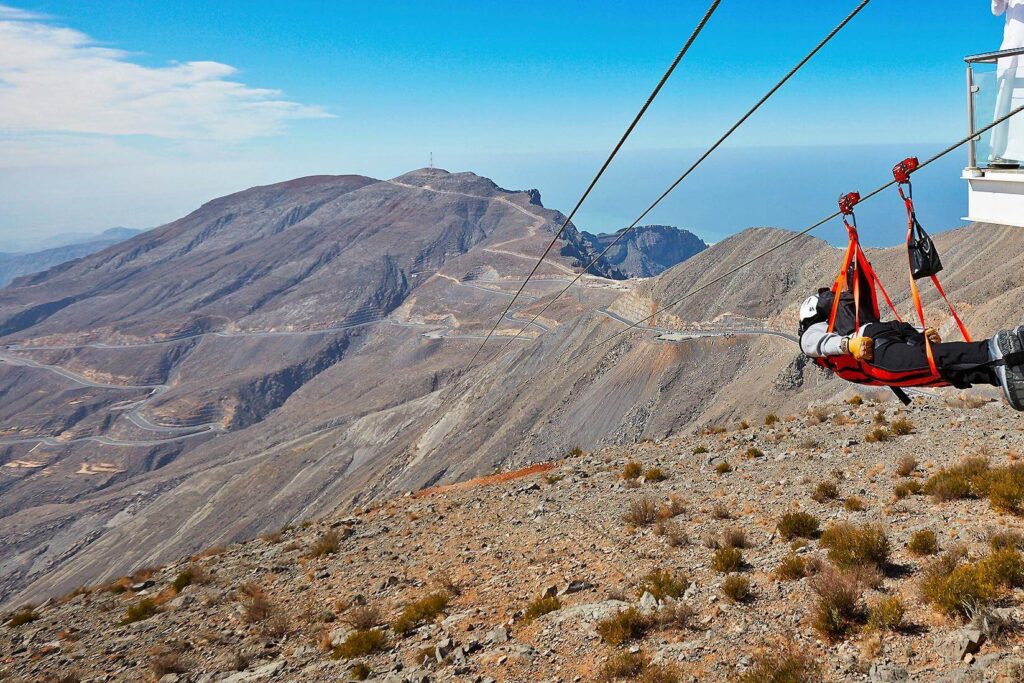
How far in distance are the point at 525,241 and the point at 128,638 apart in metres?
185

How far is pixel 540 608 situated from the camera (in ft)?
34.0

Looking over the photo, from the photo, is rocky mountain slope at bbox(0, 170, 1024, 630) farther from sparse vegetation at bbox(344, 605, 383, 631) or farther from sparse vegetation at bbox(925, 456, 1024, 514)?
sparse vegetation at bbox(344, 605, 383, 631)

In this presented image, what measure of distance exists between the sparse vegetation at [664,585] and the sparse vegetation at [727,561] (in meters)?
0.57

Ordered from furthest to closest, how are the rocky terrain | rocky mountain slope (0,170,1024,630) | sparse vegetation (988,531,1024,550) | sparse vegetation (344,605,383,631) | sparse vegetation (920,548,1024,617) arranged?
rocky mountain slope (0,170,1024,630), sparse vegetation (344,605,383,631), sparse vegetation (988,531,1024,550), the rocky terrain, sparse vegetation (920,548,1024,617)

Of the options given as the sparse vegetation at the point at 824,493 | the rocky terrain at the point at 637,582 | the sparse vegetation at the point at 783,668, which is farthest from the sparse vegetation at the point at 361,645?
the sparse vegetation at the point at 824,493

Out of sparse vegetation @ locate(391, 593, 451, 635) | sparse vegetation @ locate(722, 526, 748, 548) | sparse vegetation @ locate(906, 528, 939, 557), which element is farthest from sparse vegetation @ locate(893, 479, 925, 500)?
sparse vegetation @ locate(391, 593, 451, 635)

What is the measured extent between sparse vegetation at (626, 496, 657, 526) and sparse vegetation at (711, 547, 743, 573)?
122 inches

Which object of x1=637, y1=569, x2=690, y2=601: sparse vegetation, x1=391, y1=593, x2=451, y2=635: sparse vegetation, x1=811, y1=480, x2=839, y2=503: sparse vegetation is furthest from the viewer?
x1=811, y1=480, x2=839, y2=503: sparse vegetation

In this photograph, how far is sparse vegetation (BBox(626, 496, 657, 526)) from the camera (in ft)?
44.8

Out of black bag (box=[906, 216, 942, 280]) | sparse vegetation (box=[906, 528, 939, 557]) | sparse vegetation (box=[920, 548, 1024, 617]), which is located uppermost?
black bag (box=[906, 216, 942, 280])

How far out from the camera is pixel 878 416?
1811 centimetres

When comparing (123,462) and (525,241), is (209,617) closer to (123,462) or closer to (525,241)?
(123,462)

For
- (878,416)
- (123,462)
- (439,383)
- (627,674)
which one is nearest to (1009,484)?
(627,674)

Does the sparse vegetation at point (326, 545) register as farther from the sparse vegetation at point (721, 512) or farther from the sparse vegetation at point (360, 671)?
the sparse vegetation at point (721, 512)
